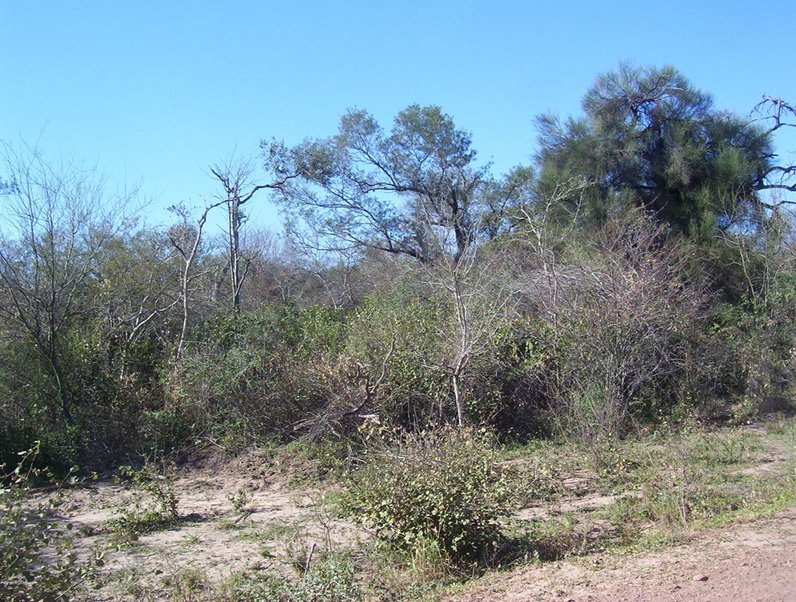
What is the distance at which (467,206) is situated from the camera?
19.1 metres

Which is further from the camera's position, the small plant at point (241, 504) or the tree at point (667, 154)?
the tree at point (667, 154)

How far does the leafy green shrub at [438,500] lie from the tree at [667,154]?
37.6ft

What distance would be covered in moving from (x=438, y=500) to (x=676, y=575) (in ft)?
5.72

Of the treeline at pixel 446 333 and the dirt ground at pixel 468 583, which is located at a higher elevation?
the treeline at pixel 446 333

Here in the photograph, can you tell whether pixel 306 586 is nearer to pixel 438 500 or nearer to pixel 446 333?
pixel 438 500

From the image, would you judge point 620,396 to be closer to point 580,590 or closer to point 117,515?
point 580,590

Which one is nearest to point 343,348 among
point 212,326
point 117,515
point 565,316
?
point 212,326

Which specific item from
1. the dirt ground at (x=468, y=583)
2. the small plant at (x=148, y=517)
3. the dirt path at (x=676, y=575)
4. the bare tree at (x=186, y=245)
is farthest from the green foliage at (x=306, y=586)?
the bare tree at (x=186, y=245)

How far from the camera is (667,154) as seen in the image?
16250 millimetres

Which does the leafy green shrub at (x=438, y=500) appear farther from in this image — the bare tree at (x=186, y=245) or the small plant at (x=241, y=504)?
the bare tree at (x=186, y=245)

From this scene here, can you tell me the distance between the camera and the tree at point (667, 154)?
612 inches

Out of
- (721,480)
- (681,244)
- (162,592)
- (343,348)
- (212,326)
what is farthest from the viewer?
(681,244)

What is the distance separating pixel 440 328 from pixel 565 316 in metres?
1.94

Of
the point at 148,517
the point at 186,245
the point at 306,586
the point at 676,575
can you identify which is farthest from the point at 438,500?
the point at 186,245
